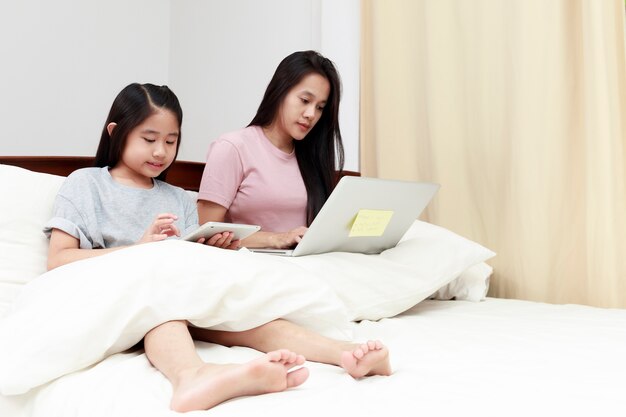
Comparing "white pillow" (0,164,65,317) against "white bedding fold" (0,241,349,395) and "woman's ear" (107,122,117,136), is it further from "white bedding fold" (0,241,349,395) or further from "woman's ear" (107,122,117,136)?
"white bedding fold" (0,241,349,395)

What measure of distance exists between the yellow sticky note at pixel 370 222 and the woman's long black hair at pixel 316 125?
30 cm

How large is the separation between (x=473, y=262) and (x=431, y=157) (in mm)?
587

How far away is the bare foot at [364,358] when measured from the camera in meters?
0.88

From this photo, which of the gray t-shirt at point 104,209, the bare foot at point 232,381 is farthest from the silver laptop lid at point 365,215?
the bare foot at point 232,381

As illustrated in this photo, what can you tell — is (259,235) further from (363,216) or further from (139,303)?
(139,303)

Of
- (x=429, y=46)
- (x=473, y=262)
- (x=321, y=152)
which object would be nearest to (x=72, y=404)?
(x=473, y=262)

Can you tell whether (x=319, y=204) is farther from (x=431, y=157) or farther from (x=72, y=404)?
(x=72, y=404)

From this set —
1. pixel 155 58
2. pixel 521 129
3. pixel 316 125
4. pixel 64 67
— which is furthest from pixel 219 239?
pixel 155 58

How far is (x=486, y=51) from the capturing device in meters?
1.98

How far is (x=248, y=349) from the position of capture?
1.06m

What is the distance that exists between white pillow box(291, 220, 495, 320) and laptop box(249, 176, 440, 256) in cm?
4

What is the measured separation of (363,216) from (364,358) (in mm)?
603

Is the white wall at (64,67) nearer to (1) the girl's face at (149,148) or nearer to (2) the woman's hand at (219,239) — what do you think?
(1) the girl's face at (149,148)

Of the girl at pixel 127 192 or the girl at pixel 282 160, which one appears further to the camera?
the girl at pixel 282 160
